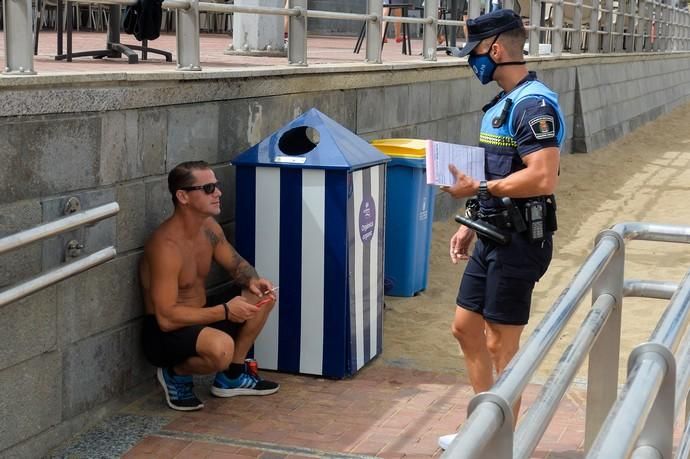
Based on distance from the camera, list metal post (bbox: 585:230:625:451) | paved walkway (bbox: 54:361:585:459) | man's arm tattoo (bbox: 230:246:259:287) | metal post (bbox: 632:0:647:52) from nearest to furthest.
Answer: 1. metal post (bbox: 585:230:625:451)
2. paved walkway (bbox: 54:361:585:459)
3. man's arm tattoo (bbox: 230:246:259:287)
4. metal post (bbox: 632:0:647:52)

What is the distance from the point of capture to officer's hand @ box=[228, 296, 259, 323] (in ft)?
18.4

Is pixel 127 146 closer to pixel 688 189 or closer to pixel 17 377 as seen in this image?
pixel 17 377

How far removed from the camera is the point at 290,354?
626 cm

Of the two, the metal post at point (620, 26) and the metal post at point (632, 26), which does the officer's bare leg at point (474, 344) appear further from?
the metal post at point (632, 26)

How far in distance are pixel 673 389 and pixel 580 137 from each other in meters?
14.5

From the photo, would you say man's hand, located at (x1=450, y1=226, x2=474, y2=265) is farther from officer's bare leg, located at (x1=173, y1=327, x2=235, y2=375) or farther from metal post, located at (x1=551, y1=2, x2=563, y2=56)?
metal post, located at (x1=551, y1=2, x2=563, y2=56)

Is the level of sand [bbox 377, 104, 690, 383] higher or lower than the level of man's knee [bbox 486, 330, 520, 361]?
lower

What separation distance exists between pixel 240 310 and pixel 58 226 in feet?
4.08

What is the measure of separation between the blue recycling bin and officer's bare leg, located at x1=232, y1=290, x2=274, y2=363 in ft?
7.37

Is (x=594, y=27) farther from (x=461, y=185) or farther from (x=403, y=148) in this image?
(x=461, y=185)

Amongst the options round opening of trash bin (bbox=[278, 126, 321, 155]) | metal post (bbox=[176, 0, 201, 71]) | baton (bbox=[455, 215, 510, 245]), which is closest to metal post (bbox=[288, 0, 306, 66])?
round opening of trash bin (bbox=[278, 126, 321, 155])

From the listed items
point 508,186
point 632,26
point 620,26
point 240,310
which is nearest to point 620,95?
point 620,26

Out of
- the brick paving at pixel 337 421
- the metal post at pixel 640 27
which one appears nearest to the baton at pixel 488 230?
the brick paving at pixel 337 421

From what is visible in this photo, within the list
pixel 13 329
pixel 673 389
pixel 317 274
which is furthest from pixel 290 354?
pixel 673 389
